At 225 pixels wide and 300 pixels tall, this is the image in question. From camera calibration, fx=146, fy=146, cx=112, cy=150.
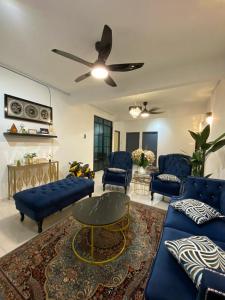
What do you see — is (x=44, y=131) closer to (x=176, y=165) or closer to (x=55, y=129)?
(x=55, y=129)

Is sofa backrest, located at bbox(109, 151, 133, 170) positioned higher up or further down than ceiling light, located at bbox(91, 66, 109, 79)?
further down

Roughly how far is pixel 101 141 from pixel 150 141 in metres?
2.65

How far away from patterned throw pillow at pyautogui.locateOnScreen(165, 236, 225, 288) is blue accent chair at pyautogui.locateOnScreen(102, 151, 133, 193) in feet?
8.34

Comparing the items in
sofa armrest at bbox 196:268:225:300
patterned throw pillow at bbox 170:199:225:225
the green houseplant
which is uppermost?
the green houseplant

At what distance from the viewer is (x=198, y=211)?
65.0 inches

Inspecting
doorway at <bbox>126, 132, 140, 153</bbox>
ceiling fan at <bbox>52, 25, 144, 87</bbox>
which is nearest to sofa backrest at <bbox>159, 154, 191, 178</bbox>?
ceiling fan at <bbox>52, 25, 144, 87</bbox>

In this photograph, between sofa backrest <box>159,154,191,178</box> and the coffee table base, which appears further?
sofa backrest <box>159,154,191,178</box>

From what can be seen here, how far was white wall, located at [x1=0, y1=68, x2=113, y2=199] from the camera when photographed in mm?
3156

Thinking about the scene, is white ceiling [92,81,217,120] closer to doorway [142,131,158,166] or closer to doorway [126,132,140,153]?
doorway [142,131,158,166]

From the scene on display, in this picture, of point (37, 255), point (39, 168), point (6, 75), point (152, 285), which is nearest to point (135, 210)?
point (37, 255)

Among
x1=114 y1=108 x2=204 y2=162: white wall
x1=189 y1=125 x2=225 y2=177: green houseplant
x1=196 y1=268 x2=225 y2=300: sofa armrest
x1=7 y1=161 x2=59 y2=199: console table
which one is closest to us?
x1=196 y1=268 x2=225 y2=300: sofa armrest

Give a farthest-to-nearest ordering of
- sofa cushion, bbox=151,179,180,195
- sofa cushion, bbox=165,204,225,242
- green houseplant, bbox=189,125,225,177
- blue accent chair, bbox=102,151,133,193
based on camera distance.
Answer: blue accent chair, bbox=102,151,133,193 < sofa cushion, bbox=151,179,180,195 < green houseplant, bbox=189,125,225,177 < sofa cushion, bbox=165,204,225,242

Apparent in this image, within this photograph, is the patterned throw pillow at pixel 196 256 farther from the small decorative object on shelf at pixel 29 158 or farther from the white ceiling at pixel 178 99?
the white ceiling at pixel 178 99

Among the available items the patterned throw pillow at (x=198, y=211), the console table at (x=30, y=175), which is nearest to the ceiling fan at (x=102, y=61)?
the patterned throw pillow at (x=198, y=211)
